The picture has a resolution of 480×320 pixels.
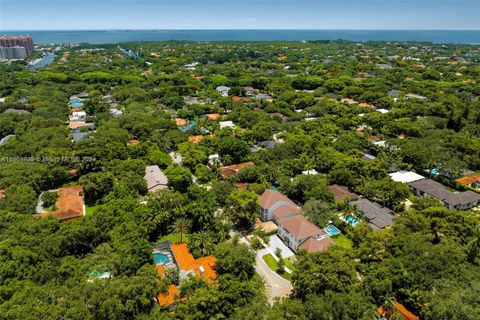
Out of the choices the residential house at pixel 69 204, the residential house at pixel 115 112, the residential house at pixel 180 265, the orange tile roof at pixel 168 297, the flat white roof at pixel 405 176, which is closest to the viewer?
the orange tile roof at pixel 168 297

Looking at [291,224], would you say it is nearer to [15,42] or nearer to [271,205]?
[271,205]

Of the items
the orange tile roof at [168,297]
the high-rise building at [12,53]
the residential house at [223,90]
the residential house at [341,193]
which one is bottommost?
the orange tile roof at [168,297]

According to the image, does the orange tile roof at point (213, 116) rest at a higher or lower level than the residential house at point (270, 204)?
higher

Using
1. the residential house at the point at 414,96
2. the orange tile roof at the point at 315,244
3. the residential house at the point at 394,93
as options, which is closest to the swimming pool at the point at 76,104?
the orange tile roof at the point at 315,244

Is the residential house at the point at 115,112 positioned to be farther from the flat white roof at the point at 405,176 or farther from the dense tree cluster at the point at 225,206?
the flat white roof at the point at 405,176

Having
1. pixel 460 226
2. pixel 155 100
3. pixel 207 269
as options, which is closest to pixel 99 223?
pixel 207 269

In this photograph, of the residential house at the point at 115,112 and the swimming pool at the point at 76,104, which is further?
the swimming pool at the point at 76,104

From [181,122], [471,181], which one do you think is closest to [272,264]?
[471,181]

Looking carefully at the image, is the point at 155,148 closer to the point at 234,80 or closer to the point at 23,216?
the point at 23,216
